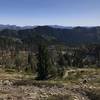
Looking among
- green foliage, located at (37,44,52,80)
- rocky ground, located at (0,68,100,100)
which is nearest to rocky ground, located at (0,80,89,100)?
rocky ground, located at (0,68,100,100)

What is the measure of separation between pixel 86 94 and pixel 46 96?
8.23m

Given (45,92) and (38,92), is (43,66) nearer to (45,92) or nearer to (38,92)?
(38,92)

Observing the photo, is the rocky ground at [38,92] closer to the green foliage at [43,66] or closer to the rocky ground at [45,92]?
the rocky ground at [45,92]

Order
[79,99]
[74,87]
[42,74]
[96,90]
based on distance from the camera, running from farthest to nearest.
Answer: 1. [42,74]
2. [74,87]
3. [96,90]
4. [79,99]

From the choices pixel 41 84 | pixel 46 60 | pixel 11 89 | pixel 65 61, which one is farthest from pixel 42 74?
pixel 65 61

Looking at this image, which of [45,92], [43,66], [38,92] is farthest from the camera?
[43,66]

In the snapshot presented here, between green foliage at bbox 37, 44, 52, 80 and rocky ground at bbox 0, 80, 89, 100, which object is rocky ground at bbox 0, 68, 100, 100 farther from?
green foliage at bbox 37, 44, 52, 80

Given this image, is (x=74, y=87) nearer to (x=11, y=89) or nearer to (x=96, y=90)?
(x=96, y=90)

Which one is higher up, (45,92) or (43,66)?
(43,66)

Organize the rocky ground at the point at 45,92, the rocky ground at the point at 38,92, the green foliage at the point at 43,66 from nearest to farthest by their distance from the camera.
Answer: the rocky ground at the point at 38,92 → the rocky ground at the point at 45,92 → the green foliage at the point at 43,66

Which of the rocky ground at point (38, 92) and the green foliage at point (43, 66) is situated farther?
the green foliage at point (43, 66)

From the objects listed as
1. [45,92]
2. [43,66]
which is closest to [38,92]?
[45,92]

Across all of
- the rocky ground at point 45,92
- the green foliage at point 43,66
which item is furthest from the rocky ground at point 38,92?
the green foliage at point 43,66

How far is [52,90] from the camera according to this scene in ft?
168
